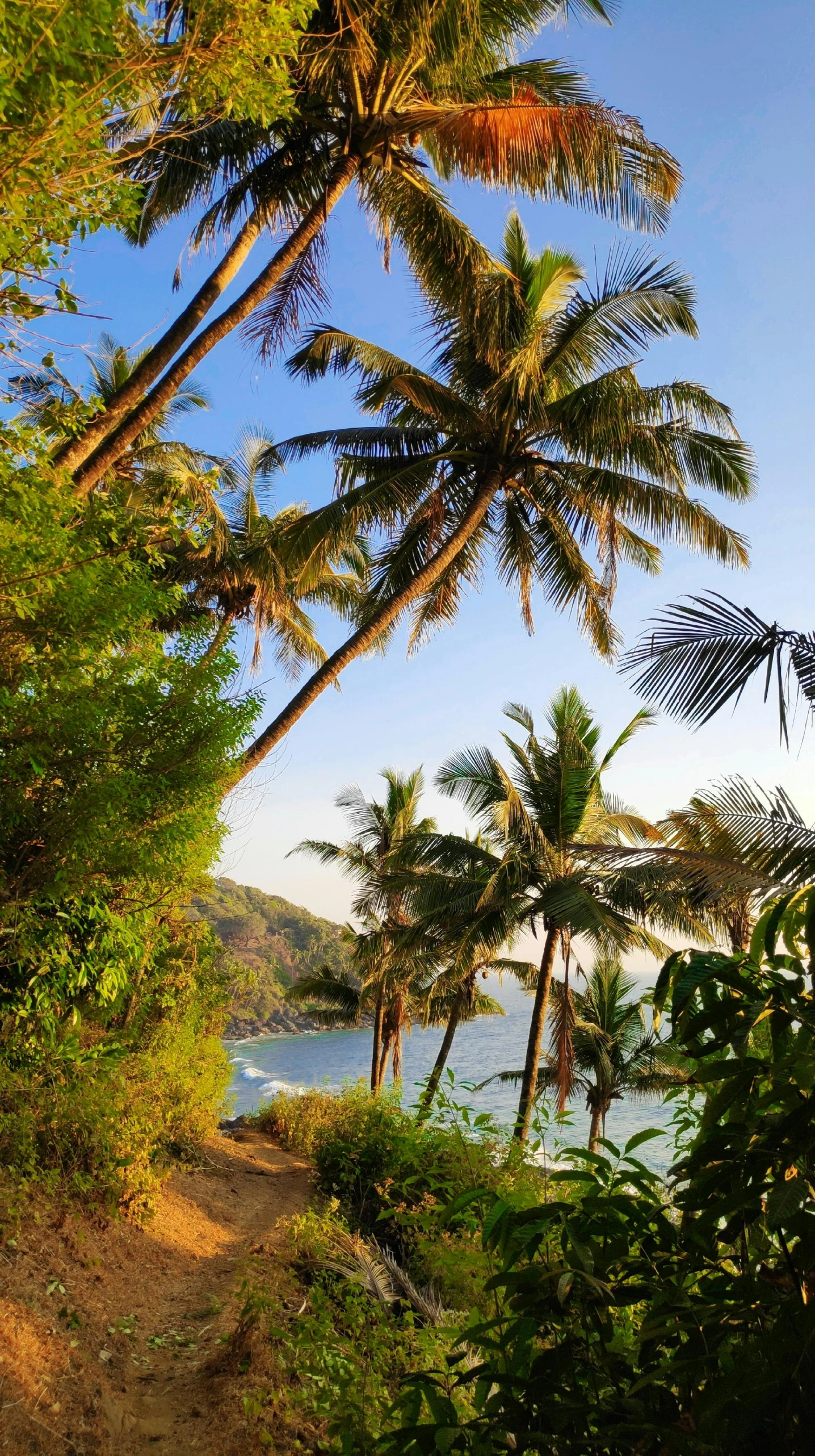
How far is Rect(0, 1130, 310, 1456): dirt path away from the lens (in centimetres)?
387

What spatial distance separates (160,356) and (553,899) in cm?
862

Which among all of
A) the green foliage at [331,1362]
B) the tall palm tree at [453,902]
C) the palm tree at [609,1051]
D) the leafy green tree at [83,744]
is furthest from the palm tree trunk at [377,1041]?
the leafy green tree at [83,744]

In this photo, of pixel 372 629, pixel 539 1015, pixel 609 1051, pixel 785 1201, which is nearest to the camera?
pixel 785 1201

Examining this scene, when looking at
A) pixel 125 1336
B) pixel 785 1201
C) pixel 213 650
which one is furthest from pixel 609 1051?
pixel 785 1201

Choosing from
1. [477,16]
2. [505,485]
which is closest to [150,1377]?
[505,485]

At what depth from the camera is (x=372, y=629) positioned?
9289 mm

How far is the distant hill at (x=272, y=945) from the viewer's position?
61.5 metres

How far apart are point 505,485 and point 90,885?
809 cm

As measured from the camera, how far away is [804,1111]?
121 centimetres

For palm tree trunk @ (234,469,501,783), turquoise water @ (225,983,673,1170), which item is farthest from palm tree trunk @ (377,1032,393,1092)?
palm tree trunk @ (234,469,501,783)

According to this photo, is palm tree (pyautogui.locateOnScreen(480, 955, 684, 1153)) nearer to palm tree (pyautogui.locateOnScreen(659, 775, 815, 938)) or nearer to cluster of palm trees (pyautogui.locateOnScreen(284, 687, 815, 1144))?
cluster of palm trees (pyautogui.locateOnScreen(284, 687, 815, 1144))

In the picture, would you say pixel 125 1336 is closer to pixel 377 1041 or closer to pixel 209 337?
pixel 209 337

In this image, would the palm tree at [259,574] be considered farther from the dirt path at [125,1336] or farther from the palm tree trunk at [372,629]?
the dirt path at [125,1336]

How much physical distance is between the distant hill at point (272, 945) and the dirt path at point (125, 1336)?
49.4 m
